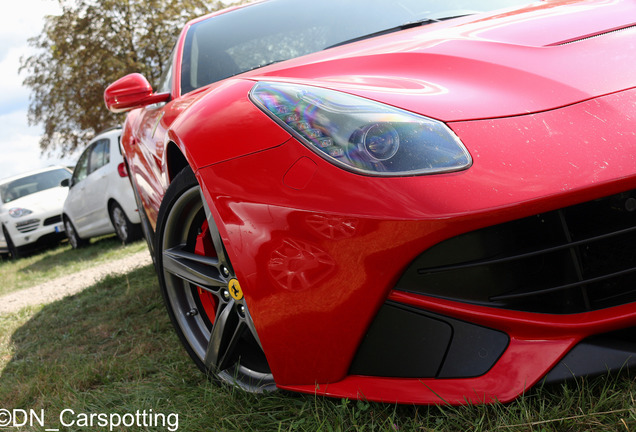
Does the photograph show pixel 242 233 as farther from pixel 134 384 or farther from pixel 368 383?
pixel 134 384

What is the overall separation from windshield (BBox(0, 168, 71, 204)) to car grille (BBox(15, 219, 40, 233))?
35.5 inches

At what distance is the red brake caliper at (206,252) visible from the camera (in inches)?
82.0

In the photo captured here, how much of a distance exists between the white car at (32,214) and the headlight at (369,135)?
1043 centimetres

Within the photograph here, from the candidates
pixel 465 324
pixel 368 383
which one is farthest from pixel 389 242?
pixel 368 383

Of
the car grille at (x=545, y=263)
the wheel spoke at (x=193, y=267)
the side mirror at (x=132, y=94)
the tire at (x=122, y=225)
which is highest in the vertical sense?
the side mirror at (x=132, y=94)

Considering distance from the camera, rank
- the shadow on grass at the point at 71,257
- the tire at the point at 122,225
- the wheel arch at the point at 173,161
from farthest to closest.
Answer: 1. the shadow on grass at the point at 71,257
2. the tire at the point at 122,225
3. the wheel arch at the point at 173,161

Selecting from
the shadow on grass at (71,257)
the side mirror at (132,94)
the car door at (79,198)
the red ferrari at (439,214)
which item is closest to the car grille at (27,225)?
the shadow on grass at (71,257)

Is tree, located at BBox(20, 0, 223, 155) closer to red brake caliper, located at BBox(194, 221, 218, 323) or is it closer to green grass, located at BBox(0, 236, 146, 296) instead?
green grass, located at BBox(0, 236, 146, 296)

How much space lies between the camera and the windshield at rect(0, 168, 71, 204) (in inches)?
482

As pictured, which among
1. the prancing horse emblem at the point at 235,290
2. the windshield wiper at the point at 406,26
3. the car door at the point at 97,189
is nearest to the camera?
the prancing horse emblem at the point at 235,290

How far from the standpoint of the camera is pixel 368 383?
1.53 meters

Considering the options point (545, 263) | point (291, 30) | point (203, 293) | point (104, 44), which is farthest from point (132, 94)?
point (104, 44)

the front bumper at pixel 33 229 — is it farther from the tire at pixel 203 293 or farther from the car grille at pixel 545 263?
the car grille at pixel 545 263

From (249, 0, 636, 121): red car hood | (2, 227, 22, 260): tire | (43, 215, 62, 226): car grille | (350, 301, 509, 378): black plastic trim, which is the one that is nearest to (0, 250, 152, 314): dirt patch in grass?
(249, 0, 636, 121): red car hood
